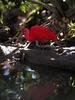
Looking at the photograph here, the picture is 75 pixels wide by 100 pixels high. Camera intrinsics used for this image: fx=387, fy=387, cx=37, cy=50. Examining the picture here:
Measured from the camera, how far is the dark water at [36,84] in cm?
450

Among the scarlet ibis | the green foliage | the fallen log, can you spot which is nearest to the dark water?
the fallen log

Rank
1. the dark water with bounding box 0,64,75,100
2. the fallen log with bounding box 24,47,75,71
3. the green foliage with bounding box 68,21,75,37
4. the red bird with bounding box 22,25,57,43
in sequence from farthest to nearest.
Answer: the green foliage with bounding box 68,21,75,37 < the red bird with bounding box 22,25,57,43 < the fallen log with bounding box 24,47,75,71 < the dark water with bounding box 0,64,75,100

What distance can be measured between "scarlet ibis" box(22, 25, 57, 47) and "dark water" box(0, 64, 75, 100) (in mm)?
462

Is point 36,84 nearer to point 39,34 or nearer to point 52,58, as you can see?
point 52,58

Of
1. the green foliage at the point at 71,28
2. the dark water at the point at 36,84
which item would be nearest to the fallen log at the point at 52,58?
the dark water at the point at 36,84

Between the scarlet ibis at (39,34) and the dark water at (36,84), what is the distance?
462 mm

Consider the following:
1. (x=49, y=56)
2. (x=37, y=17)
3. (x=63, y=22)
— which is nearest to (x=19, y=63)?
(x=49, y=56)

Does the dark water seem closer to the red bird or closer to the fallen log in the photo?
the fallen log

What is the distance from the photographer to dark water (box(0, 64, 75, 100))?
4500 millimetres

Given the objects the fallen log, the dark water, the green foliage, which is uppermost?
the green foliage

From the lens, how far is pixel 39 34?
5.82 meters

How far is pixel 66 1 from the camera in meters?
5.94

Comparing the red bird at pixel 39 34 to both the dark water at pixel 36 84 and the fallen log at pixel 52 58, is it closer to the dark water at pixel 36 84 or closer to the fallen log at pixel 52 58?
the fallen log at pixel 52 58

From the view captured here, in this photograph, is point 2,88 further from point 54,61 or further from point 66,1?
point 66,1
